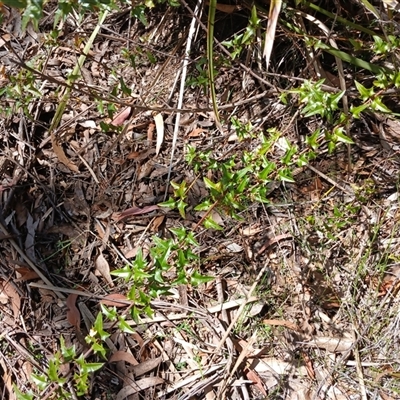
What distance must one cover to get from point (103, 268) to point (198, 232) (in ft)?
1.14

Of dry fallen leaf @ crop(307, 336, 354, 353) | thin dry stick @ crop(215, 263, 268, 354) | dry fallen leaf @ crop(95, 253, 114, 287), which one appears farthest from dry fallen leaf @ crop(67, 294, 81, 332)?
dry fallen leaf @ crop(307, 336, 354, 353)

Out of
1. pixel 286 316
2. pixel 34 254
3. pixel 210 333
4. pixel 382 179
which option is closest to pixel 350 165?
pixel 382 179

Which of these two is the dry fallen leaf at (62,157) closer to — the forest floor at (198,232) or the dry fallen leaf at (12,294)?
the forest floor at (198,232)

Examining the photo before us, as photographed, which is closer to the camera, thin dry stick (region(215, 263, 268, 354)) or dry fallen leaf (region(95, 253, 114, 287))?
thin dry stick (region(215, 263, 268, 354))

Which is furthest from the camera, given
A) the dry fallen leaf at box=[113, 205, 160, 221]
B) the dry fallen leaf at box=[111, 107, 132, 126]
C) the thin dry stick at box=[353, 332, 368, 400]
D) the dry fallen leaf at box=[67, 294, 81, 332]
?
the dry fallen leaf at box=[111, 107, 132, 126]

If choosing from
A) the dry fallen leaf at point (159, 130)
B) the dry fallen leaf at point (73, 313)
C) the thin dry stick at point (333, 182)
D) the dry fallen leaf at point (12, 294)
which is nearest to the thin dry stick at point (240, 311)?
the thin dry stick at point (333, 182)

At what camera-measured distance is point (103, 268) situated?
5.95 ft

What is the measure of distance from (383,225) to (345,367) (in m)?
0.48

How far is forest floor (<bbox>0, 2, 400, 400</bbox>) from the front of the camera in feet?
5.48

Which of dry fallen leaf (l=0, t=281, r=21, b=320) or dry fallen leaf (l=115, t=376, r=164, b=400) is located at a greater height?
dry fallen leaf (l=0, t=281, r=21, b=320)

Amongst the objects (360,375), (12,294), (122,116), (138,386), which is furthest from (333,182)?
(12,294)

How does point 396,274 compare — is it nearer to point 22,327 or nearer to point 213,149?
point 213,149

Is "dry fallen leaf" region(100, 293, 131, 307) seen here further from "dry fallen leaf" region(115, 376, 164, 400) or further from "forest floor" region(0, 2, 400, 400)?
"dry fallen leaf" region(115, 376, 164, 400)

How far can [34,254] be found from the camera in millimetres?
1845
